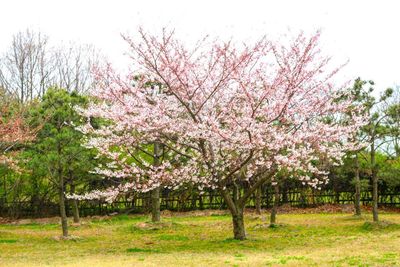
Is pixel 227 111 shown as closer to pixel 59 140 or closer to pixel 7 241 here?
pixel 59 140

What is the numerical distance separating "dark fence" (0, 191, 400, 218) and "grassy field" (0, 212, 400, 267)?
5.60m

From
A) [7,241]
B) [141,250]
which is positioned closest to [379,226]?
[141,250]

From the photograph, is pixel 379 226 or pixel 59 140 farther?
pixel 379 226

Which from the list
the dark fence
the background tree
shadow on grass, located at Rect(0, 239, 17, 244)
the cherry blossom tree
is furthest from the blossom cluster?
the dark fence

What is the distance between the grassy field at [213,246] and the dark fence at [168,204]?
18.4ft

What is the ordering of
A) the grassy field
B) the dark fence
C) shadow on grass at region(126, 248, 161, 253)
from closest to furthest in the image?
1. the grassy field
2. shadow on grass at region(126, 248, 161, 253)
3. the dark fence

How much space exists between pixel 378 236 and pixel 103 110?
7.57 m

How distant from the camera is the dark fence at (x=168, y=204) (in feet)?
76.9

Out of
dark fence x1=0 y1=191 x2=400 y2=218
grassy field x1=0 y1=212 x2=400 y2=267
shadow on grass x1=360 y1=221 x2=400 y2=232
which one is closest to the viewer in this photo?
grassy field x1=0 y1=212 x2=400 y2=267

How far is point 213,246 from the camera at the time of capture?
38.4ft

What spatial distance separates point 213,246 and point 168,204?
41.1 feet

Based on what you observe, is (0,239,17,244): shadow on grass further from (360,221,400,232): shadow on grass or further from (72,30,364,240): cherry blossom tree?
(360,221,400,232): shadow on grass

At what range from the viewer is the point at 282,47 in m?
11.9

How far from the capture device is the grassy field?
9180 millimetres
